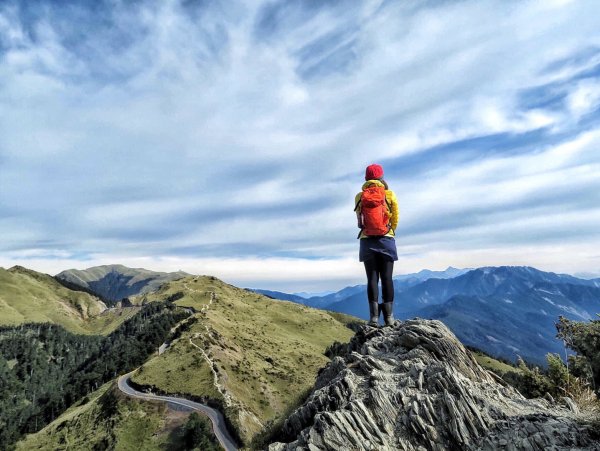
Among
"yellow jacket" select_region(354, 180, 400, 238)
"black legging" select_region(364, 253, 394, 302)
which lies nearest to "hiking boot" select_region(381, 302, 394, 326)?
"black legging" select_region(364, 253, 394, 302)

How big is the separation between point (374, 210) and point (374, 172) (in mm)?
2108

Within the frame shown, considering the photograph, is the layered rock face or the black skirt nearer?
the layered rock face

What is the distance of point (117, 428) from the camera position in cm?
9175

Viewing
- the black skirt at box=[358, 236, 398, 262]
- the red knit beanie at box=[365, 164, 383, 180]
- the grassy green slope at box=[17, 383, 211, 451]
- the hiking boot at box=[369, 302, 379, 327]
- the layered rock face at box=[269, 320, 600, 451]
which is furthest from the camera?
the grassy green slope at box=[17, 383, 211, 451]

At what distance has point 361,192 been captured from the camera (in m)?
19.8

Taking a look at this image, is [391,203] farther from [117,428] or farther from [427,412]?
[117,428]

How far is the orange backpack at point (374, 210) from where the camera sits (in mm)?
19234

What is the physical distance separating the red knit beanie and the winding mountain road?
246 feet

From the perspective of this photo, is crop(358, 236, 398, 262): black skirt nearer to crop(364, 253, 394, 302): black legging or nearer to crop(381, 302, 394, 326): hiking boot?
crop(364, 253, 394, 302): black legging

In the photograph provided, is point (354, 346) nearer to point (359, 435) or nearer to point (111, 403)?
point (359, 435)

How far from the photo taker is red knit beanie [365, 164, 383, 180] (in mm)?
19875

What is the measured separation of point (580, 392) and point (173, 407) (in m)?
98.0

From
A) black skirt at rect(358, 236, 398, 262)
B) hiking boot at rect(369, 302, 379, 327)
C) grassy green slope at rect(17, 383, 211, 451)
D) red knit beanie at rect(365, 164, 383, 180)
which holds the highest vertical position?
red knit beanie at rect(365, 164, 383, 180)

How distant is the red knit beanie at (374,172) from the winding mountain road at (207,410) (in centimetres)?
7492
